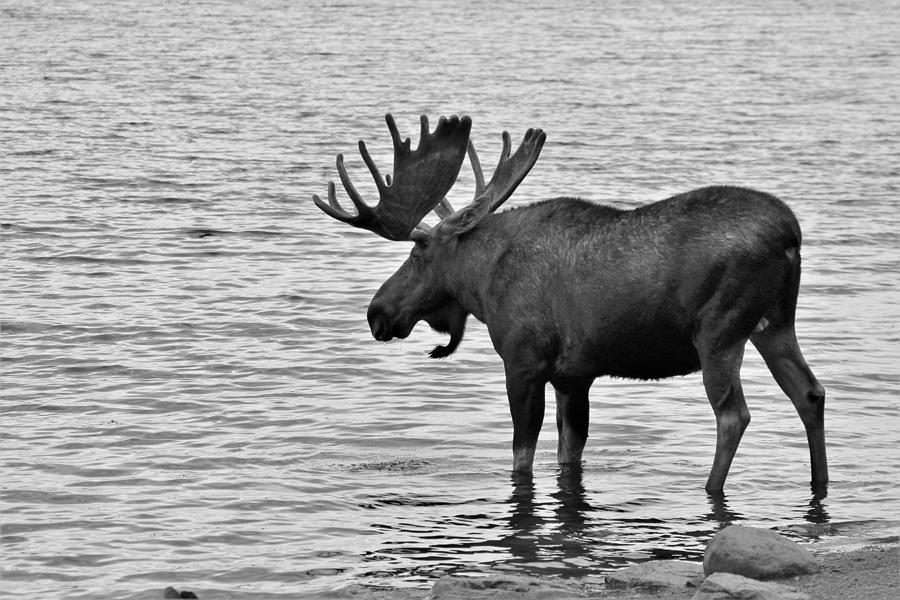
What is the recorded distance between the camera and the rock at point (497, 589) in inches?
319

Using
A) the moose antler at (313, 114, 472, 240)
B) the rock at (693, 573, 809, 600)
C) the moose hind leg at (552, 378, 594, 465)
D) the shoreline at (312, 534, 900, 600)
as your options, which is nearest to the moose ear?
the moose antler at (313, 114, 472, 240)

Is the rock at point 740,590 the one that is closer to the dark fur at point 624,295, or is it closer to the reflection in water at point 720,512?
the reflection in water at point 720,512

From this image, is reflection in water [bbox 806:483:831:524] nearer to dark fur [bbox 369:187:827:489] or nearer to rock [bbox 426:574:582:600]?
dark fur [bbox 369:187:827:489]

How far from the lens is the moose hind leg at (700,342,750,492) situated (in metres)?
9.98

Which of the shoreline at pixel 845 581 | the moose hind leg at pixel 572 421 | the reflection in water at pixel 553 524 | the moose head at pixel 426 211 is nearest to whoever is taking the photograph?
the shoreline at pixel 845 581

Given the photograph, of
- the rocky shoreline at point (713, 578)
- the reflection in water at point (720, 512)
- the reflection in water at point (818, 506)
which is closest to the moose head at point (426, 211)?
the reflection in water at point (720, 512)

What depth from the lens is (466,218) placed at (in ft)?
37.3

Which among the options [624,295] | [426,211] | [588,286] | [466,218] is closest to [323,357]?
[426,211]

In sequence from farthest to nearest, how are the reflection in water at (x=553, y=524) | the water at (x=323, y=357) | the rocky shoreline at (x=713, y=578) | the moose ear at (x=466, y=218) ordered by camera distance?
1. the moose ear at (x=466, y=218)
2. the water at (x=323, y=357)
3. the reflection in water at (x=553, y=524)
4. the rocky shoreline at (x=713, y=578)

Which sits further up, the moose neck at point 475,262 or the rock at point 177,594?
the moose neck at point 475,262

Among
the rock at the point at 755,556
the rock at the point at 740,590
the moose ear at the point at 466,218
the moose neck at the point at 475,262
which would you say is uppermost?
the moose ear at the point at 466,218

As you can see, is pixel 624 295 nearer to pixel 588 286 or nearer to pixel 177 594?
pixel 588 286

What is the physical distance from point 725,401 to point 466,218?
2.29m

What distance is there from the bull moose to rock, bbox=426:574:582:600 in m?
2.25
